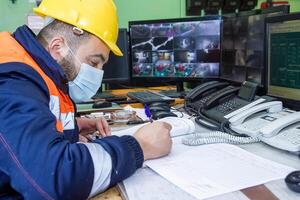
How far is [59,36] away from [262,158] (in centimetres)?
65

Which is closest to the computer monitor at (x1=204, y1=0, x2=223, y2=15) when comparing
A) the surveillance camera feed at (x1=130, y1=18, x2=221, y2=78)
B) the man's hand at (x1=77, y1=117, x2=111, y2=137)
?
the surveillance camera feed at (x1=130, y1=18, x2=221, y2=78)

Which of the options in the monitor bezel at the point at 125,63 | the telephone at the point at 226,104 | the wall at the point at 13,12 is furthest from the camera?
the wall at the point at 13,12

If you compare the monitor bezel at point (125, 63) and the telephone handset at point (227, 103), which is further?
the monitor bezel at point (125, 63)

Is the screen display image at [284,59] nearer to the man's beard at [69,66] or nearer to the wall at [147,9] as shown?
the man's beard at [69,66]

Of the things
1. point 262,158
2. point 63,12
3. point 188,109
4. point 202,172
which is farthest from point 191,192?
point 188,109

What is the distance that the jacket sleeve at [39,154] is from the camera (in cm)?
67

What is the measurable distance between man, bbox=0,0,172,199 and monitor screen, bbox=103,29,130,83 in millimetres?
981

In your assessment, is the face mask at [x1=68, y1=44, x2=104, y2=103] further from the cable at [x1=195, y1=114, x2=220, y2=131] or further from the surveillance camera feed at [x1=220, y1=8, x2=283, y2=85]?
the surveillance camera feed at [x1=220, y1=8, x2=283, y2=85]

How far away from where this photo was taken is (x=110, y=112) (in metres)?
1.66

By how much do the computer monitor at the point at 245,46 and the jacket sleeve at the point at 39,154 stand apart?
879mm

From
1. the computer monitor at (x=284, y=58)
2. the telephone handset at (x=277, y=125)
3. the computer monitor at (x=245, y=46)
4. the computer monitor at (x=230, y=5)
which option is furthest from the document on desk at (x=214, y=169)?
the computer monitor at (x=230, y=5)

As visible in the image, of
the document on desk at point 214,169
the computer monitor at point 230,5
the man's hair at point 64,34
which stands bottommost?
the document on desk at point 214,169

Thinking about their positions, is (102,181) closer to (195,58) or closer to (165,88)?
(195,58)

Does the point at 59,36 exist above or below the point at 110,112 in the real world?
above
